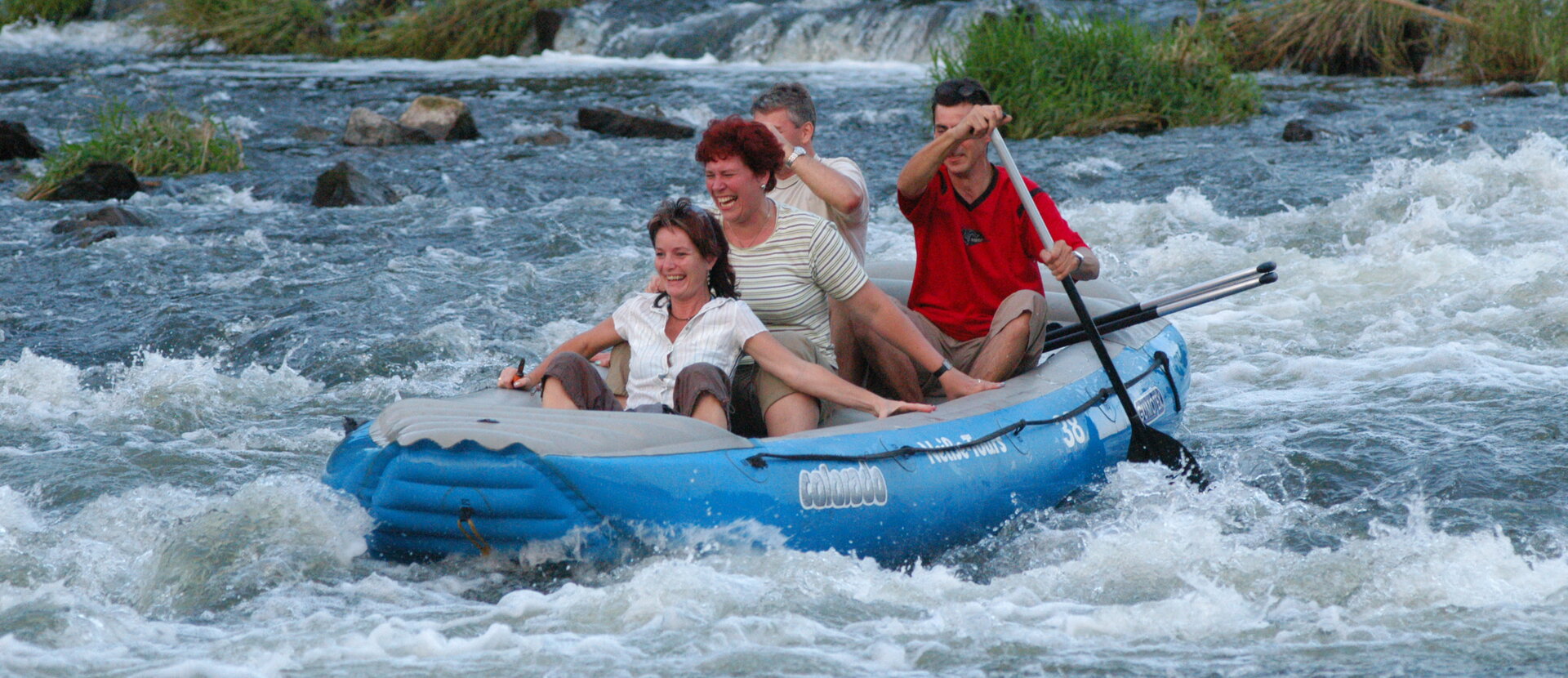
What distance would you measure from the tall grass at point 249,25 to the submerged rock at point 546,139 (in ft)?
23.0

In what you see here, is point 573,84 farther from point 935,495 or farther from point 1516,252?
point 935,495

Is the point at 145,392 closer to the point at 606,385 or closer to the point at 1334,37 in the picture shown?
the point at 606,385

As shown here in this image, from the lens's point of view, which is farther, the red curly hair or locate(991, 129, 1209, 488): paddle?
locate(991, 129, 1209, 488): paddle

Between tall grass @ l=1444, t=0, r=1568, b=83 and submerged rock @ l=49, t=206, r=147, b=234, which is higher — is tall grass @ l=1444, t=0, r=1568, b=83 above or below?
above

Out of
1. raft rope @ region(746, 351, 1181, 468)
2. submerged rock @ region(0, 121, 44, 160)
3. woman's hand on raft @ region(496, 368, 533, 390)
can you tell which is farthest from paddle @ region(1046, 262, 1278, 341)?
submerged rock @ region(0, 121, 44, 160)

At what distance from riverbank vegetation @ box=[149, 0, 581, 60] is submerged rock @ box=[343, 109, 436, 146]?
568 cm

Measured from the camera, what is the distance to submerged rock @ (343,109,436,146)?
10.4 m

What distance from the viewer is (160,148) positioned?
30.2ft

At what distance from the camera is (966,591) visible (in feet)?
11.4

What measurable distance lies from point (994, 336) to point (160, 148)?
6.80 meters

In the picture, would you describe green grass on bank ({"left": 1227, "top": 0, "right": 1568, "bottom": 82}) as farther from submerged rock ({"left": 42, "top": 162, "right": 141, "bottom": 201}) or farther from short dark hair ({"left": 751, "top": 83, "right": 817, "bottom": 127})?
submerged rock ({"left": 42, "top": 162, "right": 141, "bottom": 201})

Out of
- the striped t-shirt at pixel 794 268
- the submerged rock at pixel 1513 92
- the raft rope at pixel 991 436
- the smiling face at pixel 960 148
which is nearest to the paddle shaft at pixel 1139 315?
the raft rope at pixel 991 436

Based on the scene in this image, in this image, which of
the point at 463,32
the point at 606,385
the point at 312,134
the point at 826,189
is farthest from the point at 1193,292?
the point at 463,32

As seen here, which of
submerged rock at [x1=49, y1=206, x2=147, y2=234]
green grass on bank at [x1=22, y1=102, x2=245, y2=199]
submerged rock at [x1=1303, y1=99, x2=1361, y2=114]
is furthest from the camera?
submerged rock at [x1=1303, y1=99, x2=1361, y2=114]
